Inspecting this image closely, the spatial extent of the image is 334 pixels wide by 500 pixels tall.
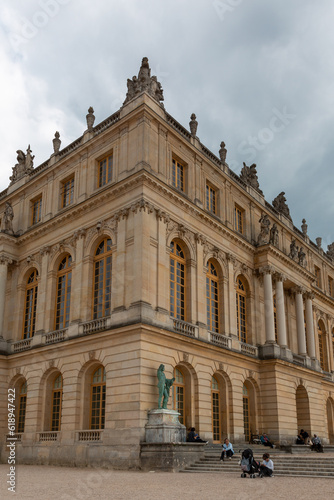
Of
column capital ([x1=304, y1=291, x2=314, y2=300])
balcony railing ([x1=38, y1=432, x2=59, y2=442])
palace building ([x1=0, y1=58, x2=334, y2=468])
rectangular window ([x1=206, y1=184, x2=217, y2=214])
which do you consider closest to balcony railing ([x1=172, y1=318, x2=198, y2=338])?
palace building ([x1=0, y1=58, x2=334, y2=468])

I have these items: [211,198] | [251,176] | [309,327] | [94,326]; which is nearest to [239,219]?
[211,198]

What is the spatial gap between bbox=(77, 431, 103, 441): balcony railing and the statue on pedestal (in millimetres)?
3302

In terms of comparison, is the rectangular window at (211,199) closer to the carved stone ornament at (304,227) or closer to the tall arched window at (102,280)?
the tall arched window at (102,280)

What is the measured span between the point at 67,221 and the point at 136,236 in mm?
6343

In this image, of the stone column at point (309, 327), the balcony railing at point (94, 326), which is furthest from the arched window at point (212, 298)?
the stone column at point (309, 327)

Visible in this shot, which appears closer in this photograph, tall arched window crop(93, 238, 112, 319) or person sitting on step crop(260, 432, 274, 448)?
tall arched window crop(93, 238, 112, 319)

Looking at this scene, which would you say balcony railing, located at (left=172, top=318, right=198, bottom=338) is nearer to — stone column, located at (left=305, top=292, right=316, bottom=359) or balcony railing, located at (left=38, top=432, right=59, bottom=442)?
balcony railing, located at (left=38, top=432, right=59, bottom=442)

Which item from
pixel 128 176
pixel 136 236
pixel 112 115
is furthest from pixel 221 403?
pixel 112 115

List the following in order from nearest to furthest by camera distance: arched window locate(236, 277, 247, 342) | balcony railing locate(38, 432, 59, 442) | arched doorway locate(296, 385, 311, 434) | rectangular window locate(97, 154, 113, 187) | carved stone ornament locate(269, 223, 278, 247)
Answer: balcony railing locate(38, 432, 59, 442) → rectangular window locate(97, 154, 113, 187) → arched window locate(236, 277, 247, 342) → arched doorway locate(296, 385, 311, 434) → carved stone ornament locate(269, 223, 278, 247)

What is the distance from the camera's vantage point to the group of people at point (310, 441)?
27453mm

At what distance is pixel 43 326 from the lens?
Answer: 90.6ft

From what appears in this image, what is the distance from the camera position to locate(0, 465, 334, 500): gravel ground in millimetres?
11844

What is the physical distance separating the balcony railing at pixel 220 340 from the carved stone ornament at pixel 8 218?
47.2 feet

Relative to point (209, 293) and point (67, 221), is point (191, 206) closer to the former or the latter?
point (209, 293)
